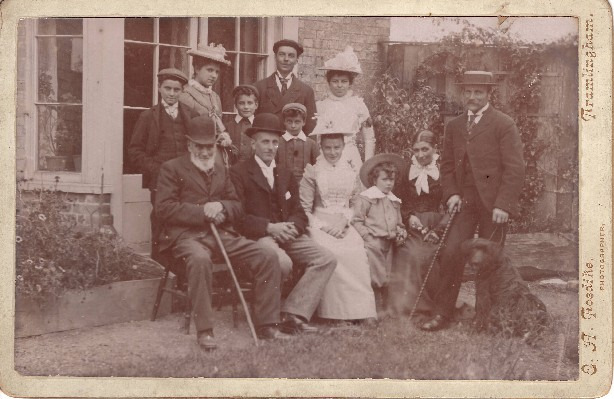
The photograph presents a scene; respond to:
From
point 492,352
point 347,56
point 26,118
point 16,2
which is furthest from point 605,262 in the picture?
point 16,2

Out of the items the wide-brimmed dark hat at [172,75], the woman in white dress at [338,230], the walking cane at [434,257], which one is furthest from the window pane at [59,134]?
the walking cane at [434,257]

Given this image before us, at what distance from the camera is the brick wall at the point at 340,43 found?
15.6 ft

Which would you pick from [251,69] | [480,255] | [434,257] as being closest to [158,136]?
[251,69]

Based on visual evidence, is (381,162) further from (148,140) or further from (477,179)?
(148,140)

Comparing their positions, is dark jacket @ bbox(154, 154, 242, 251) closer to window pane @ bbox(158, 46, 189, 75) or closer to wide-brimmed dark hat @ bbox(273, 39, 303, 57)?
window pane @ bbox(158, 46, 189, 75)

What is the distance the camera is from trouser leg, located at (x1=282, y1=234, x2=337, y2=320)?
4.70 meters

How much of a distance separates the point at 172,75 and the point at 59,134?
847mm

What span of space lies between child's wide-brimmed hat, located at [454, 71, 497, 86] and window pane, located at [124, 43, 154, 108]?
2036mm

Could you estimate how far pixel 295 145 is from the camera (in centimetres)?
479

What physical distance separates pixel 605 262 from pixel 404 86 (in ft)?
5.79

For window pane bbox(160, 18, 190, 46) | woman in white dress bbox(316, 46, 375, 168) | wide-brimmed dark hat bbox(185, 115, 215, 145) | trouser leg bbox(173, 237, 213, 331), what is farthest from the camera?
woman in white dress bbox(316, 46, 375, 168)

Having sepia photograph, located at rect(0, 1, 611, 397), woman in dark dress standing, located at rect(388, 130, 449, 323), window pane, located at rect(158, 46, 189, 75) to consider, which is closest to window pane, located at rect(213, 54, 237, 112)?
sepia photograph, located at rect(0, 1, 611, 397)

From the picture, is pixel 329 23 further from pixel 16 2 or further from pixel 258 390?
pixel 258 390

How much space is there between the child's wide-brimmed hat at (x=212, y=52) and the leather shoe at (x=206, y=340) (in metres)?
1.75
